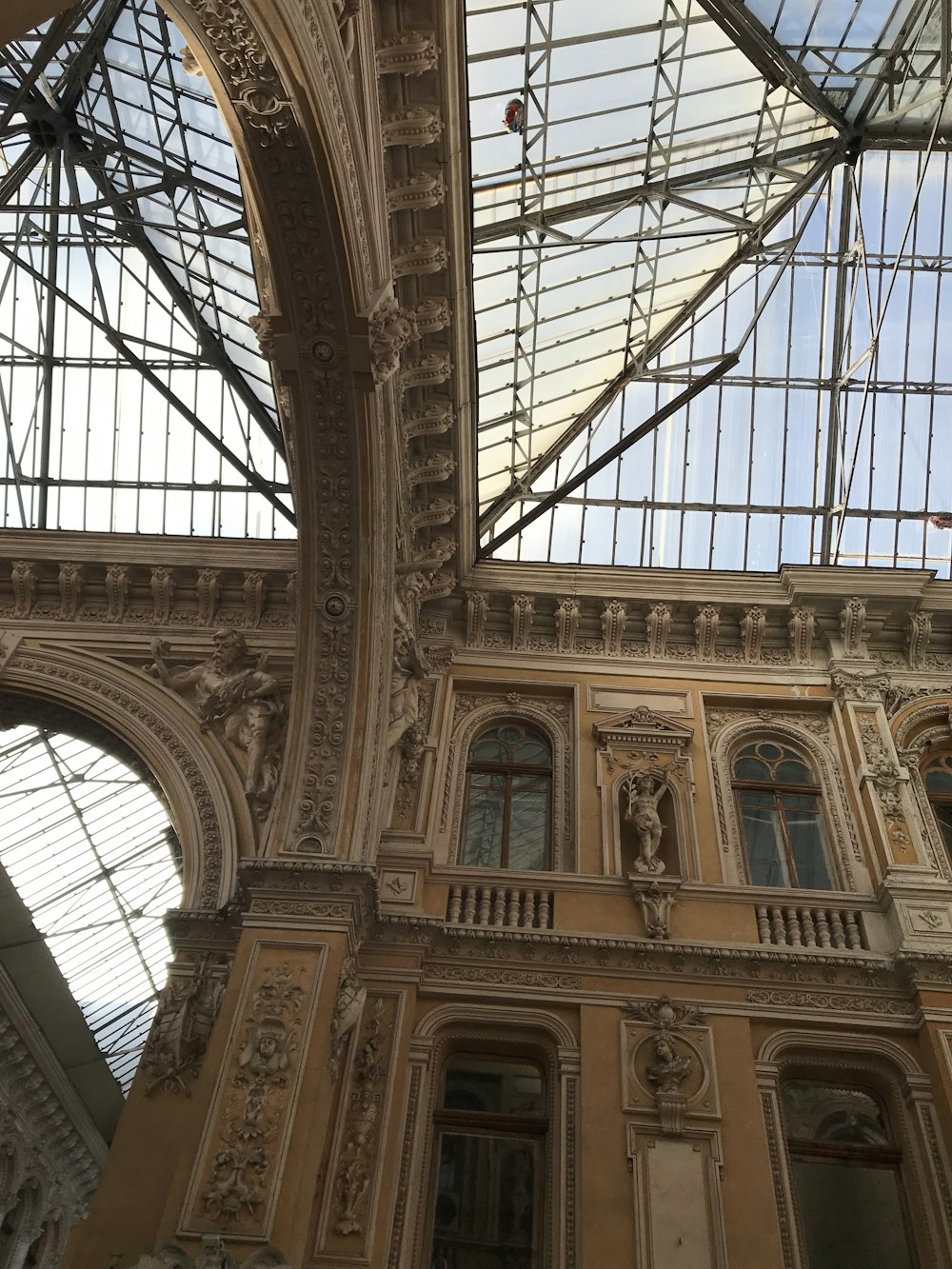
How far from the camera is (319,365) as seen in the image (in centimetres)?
1197

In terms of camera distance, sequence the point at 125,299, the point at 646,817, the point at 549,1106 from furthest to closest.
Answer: the point at 125,299, the point at 646,817, the point at 549,1106

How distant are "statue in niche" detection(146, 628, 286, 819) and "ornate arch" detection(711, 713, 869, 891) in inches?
197

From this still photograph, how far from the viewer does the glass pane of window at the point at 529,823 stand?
13539mm

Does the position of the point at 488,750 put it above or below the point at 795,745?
below

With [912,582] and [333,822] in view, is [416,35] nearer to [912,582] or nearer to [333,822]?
[333,822]

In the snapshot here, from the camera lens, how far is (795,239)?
54.3 ft

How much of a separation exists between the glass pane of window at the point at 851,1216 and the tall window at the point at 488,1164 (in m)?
2.40

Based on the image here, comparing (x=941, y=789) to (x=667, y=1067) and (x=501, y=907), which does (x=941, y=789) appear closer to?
(x=667, y=1067)

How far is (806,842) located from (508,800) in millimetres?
3410

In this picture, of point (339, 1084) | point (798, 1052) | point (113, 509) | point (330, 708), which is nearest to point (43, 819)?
point (113, 509)

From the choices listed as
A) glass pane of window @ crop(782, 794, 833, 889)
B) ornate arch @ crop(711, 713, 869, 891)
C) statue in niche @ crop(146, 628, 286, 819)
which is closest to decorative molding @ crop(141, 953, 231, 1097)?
statue in niche @ crop(146, 628, 286, 819)

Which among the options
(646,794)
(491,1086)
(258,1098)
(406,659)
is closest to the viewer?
(258,1098)

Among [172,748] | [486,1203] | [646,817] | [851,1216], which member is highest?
[172,748]

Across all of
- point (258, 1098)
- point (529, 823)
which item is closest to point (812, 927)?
point (529, 823)
